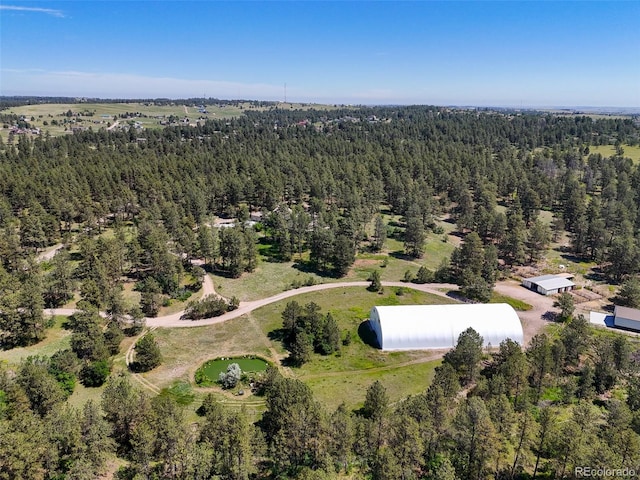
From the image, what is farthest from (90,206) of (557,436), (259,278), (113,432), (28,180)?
(557,436)

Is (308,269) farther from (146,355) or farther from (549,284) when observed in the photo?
(549,284)

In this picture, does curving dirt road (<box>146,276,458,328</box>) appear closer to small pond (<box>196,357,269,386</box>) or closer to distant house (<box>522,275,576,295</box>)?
small pond (<box>196,357,269,386</box>)

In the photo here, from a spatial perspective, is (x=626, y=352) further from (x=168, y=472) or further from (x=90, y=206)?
(x=90, y=206)

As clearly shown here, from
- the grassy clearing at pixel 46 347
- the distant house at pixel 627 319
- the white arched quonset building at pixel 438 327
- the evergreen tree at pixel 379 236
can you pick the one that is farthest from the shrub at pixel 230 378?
the distant house at pixel 627 319

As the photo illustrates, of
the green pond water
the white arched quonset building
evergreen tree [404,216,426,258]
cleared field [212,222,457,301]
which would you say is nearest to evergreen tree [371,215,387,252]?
cleared field [212,222,457,301]

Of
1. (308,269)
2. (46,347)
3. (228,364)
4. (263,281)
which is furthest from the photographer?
(308,269)

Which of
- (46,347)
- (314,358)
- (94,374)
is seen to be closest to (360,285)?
(314,358)
